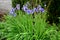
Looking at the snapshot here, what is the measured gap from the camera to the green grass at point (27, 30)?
13.7 feet

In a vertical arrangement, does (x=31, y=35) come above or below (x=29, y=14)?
below

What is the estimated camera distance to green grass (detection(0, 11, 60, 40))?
4.18 metres

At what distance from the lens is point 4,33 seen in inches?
181

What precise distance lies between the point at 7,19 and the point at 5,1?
3461 millimetres

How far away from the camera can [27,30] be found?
4.28 metres

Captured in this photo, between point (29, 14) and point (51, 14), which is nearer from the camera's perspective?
point (29, 14)

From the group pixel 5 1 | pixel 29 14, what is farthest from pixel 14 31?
pixel 5 1

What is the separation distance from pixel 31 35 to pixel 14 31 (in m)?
0.42

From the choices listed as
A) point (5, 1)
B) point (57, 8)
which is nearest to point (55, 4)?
point (57, 8)

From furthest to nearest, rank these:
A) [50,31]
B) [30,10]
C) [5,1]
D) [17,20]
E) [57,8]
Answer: [5,1]
[57,8]
[30,10]
[17,20]
[50,31]

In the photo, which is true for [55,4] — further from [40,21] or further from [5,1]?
[5,1]

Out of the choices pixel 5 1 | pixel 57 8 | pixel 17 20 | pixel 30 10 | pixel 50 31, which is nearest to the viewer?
pixel 50 31

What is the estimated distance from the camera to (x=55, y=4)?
226 inches

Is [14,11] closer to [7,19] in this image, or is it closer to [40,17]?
[7,19]
